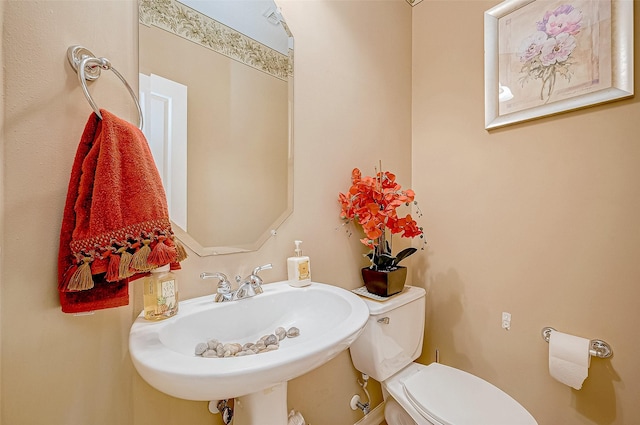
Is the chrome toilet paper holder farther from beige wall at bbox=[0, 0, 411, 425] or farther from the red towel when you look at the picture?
the red towel

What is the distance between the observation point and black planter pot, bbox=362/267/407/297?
3.71 ft

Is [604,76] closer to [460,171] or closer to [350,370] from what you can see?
[460,171]

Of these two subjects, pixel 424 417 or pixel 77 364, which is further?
pixel 424 417

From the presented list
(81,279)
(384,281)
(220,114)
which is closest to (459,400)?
(384,281)

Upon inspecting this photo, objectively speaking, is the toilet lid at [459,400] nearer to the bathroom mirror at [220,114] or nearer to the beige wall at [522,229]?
the beige wall at [522,229]

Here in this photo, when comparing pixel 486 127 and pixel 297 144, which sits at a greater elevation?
pixel 486 127

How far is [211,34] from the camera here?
877mm

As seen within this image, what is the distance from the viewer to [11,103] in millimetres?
548

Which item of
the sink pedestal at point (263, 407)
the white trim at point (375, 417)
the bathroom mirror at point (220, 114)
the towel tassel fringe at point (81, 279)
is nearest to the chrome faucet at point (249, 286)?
the bathroom mirror at point (220, 114)

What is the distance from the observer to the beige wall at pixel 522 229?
37.3 inches

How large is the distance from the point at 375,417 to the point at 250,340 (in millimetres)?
998

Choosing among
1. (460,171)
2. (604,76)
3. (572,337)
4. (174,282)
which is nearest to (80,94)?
(174,282)

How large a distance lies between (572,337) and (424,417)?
0.67 m

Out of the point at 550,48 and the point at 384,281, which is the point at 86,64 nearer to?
the point at 384,281
